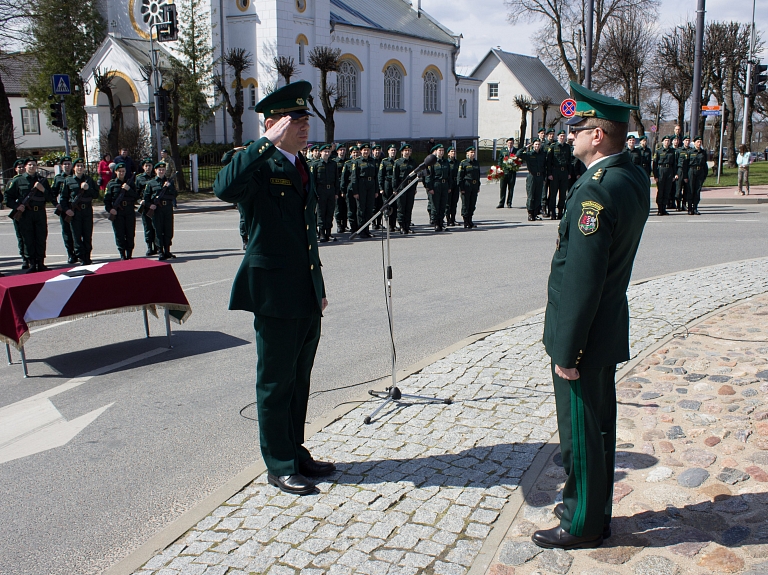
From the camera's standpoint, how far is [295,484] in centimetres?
421

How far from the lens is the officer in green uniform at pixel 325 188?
1653cm

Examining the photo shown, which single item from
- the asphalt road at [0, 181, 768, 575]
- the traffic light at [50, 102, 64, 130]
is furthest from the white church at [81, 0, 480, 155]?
the asphalt road at [0, 181, 768, 575]

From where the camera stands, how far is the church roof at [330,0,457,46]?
46312 mm

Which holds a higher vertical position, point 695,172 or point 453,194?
point 695,172

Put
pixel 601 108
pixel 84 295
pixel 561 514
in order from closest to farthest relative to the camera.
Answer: pixel 601 108 < pixel 561 514 < pixel 84 295

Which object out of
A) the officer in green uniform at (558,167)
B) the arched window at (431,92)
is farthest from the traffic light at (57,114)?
the arched window at (431,92)

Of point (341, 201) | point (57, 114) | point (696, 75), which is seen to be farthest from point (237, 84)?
point (696, 75)

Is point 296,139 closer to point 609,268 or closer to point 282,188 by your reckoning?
point 282,188

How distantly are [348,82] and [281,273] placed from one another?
1729 inches

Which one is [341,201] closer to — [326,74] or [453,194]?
[453,194]

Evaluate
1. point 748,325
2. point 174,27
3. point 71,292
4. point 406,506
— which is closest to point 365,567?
point 406,506

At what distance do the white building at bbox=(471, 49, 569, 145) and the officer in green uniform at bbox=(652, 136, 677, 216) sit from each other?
5186 cm

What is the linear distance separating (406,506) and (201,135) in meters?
38.5

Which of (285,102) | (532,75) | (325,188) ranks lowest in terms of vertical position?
(325,188)
